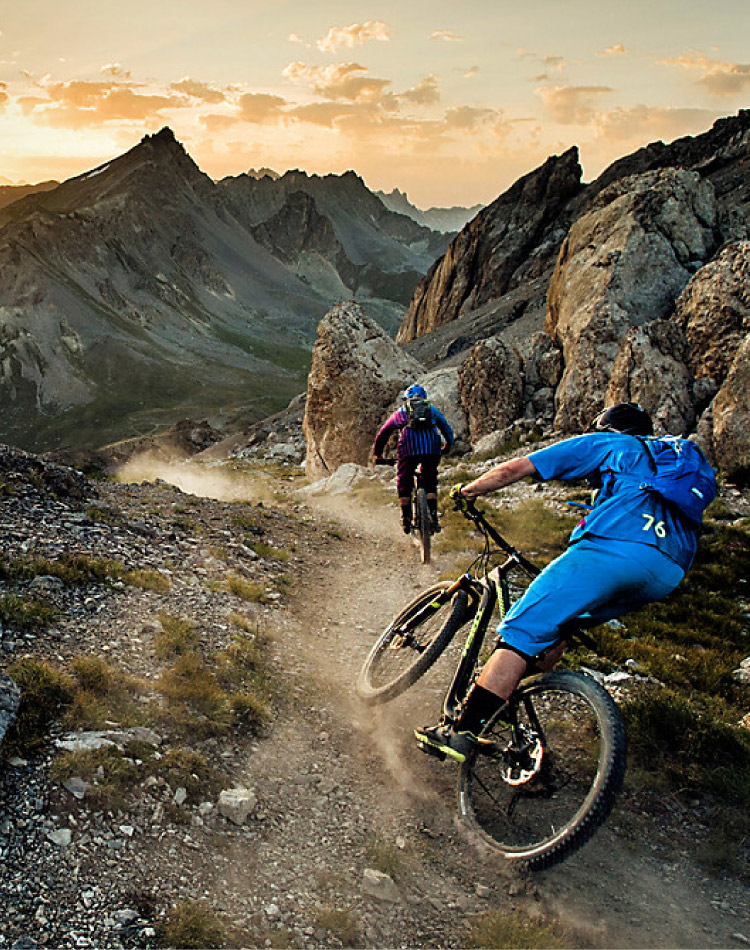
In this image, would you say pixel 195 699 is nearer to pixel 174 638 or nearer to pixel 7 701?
pixel 174 638

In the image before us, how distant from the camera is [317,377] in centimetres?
3083

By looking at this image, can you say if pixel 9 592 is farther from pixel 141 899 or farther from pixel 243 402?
pixel 243 402

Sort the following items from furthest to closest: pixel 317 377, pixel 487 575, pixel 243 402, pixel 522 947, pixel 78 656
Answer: pixel 243 402, pixel 317 377, pixel 78 656, pixel 487 575, pixel 522 947

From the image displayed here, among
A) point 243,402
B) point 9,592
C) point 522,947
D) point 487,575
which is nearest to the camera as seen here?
point 522,947

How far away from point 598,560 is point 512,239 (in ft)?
271

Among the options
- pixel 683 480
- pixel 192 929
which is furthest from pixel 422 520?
pixel 192 929

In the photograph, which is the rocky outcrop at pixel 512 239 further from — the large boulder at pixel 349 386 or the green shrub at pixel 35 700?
the green shrub at pixel 35 700

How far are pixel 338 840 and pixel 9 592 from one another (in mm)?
5115

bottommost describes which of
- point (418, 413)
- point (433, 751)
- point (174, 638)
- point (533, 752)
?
point (174, 638)

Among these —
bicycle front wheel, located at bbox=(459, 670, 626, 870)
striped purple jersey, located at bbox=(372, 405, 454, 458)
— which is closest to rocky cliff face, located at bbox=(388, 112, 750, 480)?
striped purple jersey, located at bbox=(372, 405, 454, 458)

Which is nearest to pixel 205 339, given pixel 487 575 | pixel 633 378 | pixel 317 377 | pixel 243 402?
pixel 243 402

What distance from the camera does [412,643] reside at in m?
7.34

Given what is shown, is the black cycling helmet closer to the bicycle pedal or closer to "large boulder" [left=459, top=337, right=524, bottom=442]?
the bicycle pedal

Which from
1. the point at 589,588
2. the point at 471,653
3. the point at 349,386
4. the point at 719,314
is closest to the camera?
the point at 589,588
